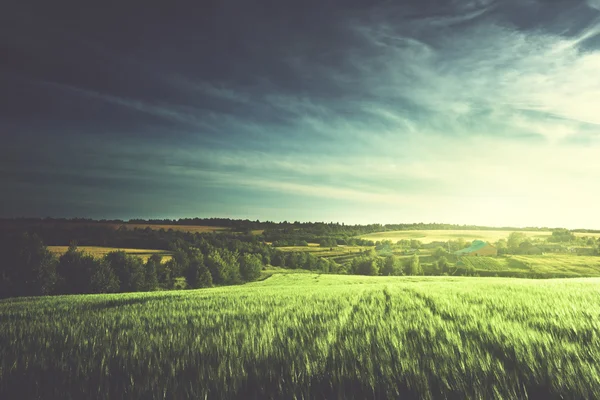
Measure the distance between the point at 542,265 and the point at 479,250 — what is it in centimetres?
2910

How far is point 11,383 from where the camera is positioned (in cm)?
288

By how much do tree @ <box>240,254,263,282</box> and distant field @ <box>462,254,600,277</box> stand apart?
3033 inches

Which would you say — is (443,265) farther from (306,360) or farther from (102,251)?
(306,360)

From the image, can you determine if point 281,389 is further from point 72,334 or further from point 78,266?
point 78,266

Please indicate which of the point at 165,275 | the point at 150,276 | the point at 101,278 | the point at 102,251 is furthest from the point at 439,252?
the point at 102,251

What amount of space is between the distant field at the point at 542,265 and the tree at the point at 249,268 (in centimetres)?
7705

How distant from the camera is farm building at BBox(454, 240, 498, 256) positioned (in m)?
128

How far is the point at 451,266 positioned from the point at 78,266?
118 meters

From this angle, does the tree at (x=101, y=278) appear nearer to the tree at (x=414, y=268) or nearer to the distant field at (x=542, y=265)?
the tree at (x=414, y=268)

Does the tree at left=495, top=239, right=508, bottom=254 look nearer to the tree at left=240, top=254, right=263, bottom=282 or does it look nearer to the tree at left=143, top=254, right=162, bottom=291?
the tree at left=240, top=254, right=263, bottom=282

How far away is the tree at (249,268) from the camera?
4033 inches

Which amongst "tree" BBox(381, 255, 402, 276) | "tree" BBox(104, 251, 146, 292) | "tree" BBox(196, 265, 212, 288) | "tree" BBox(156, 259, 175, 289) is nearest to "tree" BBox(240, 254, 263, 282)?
"tree" BBox(196, 265, 212, 288)

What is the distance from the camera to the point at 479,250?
132 meters

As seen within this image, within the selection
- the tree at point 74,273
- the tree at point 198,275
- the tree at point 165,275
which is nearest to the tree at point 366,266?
the tree at point 198,275
